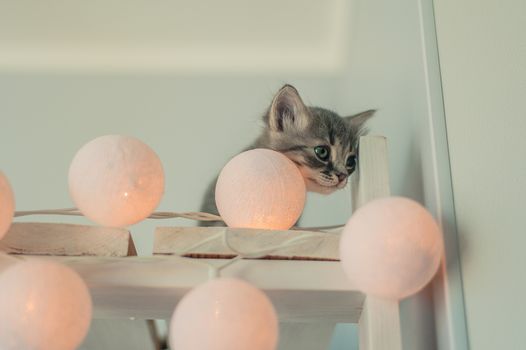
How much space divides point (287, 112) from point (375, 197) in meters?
0.36

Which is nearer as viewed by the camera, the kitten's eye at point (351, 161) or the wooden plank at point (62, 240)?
the wooden plank at point (62, 240)

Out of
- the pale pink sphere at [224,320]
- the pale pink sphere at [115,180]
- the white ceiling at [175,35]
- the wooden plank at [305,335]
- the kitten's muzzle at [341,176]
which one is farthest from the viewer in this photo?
the white ceiling at [175,35]

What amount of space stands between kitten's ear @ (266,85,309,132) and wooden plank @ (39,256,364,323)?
1.19 feet

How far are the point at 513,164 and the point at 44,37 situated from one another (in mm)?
899

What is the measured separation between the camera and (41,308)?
0.44 m

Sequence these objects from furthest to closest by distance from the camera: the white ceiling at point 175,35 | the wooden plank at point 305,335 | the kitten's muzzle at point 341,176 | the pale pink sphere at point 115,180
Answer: the white ceiling at point 175,35, the kitten's muzzle at point 341,176, the wooden plank at point 305,335, the pale pink sphere at point 115,180

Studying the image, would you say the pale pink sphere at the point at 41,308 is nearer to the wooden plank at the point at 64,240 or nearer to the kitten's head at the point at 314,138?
the wooden plank at the point at 64,240

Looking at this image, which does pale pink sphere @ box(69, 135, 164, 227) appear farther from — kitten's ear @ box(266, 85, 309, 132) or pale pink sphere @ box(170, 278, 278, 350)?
→ kitten's ear @ box(266, 85, 309, 132)

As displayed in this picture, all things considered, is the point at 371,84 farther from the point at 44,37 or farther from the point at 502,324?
the point at 44,37

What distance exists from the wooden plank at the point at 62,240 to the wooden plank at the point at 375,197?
21 cm

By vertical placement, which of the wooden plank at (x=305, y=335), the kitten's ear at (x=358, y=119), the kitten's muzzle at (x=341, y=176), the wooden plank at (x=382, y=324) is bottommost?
the wooden plank at (x=305, y=335)

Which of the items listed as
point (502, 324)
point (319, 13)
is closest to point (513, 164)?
point (502, 324)

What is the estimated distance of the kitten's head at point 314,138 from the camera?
0.80m

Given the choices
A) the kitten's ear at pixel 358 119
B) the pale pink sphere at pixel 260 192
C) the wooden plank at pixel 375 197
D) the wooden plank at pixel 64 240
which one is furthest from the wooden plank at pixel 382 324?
the kitten's ear at pixel 358 119
